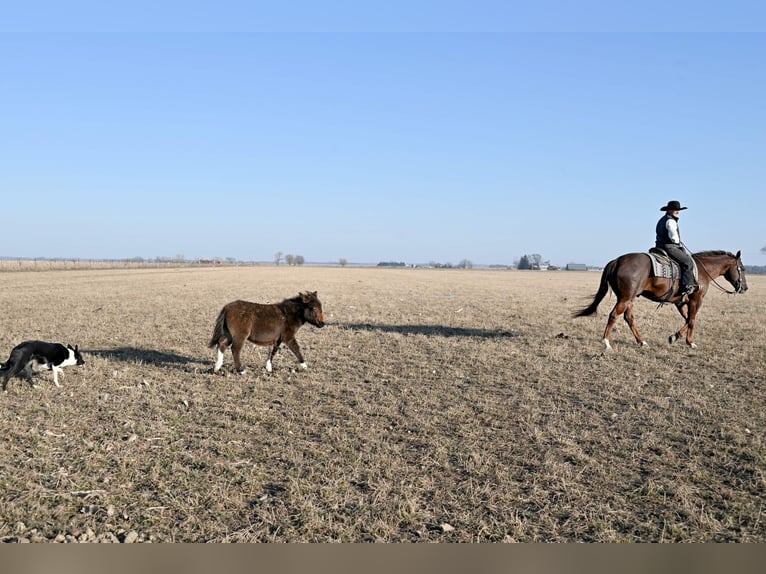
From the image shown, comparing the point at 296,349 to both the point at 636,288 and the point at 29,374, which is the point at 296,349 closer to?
the point at 29,374

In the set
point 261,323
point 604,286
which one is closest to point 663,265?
point 604,286

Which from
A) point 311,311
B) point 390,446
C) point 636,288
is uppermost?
point 636,288

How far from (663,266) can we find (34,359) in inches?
535

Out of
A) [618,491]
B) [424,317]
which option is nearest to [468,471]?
[618,491]

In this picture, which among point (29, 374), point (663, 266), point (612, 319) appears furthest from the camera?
point (663, 266)

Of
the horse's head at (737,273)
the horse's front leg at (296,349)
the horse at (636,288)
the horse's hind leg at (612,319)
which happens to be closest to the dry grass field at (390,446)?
the horse's front leg at (296,349)

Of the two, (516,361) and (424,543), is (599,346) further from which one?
(424,543)

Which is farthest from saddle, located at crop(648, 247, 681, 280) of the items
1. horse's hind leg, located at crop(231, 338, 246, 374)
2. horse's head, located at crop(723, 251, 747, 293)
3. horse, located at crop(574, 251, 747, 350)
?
horse's hind leg, located at crop(231, 338, 246, 374)

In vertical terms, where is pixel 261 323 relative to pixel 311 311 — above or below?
below

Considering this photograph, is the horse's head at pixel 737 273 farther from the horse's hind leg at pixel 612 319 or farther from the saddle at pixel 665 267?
the horse's hind leg at pixel 612 319

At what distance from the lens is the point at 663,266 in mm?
12898

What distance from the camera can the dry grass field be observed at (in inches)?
170

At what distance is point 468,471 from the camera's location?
545 centimetres

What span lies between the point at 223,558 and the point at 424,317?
15.8 metres
